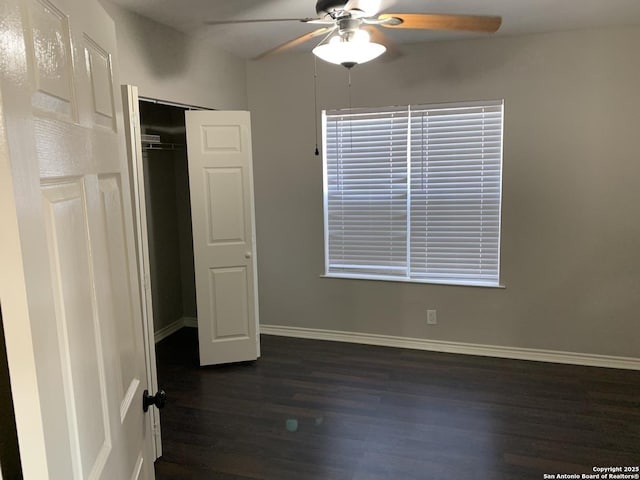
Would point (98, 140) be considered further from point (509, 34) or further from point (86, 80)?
point (509, 34)

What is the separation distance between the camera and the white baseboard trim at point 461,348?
362 centimetres

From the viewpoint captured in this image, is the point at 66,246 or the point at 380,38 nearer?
the point at 66,246

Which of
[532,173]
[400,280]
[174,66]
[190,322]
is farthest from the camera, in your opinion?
[190,322]

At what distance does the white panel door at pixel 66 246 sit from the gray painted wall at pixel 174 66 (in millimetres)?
1730

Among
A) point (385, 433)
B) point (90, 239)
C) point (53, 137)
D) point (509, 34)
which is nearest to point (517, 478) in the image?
point (385, 433)

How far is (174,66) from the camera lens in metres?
3.30

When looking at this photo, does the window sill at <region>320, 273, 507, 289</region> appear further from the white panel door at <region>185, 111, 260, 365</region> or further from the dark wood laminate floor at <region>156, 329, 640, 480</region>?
the white panel door at <region>185, 111, 260, 365</region>

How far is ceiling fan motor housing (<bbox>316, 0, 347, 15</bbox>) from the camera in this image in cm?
189

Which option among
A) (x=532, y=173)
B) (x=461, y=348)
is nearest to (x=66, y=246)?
(x=532, y=173)

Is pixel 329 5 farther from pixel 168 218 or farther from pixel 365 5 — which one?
pixel 168 218

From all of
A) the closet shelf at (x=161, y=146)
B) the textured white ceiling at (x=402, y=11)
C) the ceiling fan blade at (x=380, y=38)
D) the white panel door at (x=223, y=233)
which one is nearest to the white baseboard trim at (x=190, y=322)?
the white panel door at (x=223, y=233)

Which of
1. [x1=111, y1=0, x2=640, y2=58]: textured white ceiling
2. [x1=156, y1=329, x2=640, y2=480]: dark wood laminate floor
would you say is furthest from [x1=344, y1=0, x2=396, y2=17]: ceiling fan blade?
[x1=156, y1=329, x2=640, y2=480]: dark wood laminate floor

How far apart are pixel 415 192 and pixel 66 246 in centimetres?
337

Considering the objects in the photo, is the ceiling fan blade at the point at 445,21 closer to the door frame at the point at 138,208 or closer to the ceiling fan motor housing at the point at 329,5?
the ceiling fan motor housing at the point at 329,5
